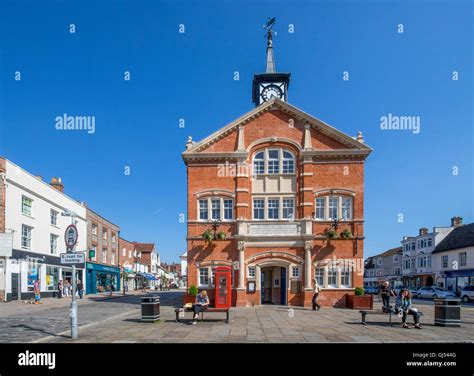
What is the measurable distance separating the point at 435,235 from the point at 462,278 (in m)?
9.70

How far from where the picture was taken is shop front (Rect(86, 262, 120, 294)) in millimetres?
40500

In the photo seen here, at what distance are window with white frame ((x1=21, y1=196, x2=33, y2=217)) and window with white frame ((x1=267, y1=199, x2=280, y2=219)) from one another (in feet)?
67.3

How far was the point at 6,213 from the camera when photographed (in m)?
26.0

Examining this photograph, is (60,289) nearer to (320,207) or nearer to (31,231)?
(31,231)

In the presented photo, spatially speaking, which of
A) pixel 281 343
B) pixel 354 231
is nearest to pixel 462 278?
pixel 354 231

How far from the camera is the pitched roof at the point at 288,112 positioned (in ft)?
77.1

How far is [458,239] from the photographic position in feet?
153

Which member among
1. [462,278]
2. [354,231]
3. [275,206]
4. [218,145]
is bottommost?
[462,278]

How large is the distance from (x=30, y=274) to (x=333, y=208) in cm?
2482

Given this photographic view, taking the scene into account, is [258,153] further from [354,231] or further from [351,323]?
[351,323]

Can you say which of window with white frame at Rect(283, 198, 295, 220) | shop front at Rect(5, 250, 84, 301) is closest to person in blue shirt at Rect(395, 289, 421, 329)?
window with white frame at Rect(283, 198, 295, 220)

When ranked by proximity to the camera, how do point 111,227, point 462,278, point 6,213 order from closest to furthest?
point 6,213, point 462,278, point 111,227

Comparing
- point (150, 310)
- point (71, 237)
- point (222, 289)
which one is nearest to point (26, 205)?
point (222, 289)

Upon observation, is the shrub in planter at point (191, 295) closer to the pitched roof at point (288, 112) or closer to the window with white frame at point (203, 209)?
the window with white frame at point (203, 209)
